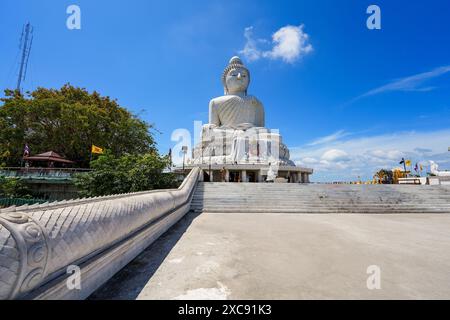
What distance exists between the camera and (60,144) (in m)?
19.1

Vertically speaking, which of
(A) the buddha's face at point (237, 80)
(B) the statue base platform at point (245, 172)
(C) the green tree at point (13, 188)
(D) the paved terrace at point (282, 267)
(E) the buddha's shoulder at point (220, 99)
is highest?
(A) the buddha's face at point (237, 80)

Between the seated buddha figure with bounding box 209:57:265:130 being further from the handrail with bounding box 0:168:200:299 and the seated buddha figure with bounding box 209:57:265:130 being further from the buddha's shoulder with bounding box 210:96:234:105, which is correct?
the handrail with bounding box 0:168:200:299

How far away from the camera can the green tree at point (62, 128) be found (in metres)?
17.6

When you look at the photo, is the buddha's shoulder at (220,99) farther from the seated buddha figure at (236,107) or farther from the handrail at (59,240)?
the handrail at (59,240)

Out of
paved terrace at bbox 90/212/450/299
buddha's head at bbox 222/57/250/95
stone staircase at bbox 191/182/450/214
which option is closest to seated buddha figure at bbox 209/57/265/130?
buddha's head at bbox 222/57/250/95

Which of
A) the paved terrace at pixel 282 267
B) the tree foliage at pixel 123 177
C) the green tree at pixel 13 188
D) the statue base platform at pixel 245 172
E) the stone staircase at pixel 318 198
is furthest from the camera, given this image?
the statue base platform at pixel 245 172

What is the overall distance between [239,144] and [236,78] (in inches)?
416

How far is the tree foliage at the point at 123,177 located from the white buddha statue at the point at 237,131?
360 inches

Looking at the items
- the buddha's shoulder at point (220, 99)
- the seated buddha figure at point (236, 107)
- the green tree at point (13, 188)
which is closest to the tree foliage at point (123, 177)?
the green tree at point (13, 188)

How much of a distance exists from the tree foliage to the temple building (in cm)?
392

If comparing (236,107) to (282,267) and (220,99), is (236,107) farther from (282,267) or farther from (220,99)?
(282,267)

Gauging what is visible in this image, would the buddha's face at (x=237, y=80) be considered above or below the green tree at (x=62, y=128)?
above

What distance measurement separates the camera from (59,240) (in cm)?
177
